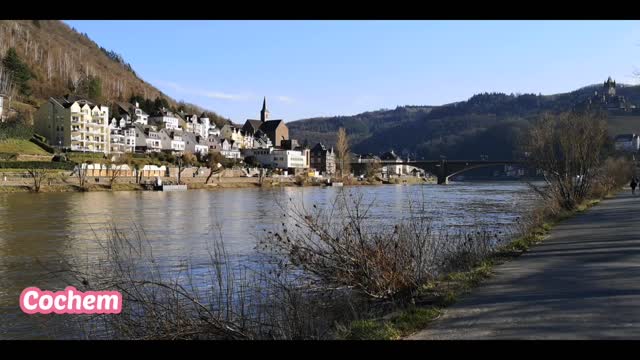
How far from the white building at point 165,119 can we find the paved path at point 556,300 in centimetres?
10856

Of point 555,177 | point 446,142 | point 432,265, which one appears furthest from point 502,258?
point 446,142

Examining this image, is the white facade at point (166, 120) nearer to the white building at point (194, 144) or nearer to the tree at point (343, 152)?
the white building at point (194, 144)

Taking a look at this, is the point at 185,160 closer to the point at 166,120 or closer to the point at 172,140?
the point at 172,140

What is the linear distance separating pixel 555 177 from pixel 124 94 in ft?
446

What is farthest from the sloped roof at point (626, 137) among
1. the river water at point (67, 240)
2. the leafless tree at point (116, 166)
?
the river water at point (67, 240)

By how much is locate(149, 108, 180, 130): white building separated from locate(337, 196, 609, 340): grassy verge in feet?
356

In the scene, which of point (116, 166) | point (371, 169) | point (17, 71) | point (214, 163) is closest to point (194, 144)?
point (214, 163)

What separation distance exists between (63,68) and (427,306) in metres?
145

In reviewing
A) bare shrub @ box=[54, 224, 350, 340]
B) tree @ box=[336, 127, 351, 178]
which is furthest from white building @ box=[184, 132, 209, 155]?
bare shrub @ box=[54, 224, 350, 340]

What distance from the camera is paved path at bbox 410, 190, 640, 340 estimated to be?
5.41 meters

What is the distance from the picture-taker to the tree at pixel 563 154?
84.6 ft

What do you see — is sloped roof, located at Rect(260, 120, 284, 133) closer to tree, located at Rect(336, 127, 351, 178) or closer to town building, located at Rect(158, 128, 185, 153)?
tree, located at Rect(336, 127, 351, 178)

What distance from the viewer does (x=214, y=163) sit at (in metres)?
90.1
